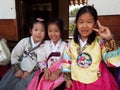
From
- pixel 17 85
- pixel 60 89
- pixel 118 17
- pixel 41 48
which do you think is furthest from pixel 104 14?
pixel 17 85

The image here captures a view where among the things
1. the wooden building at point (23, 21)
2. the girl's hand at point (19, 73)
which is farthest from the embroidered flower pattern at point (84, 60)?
the girl's hand at point (19, 73)

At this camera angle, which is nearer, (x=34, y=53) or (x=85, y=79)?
(x=85, y=79)

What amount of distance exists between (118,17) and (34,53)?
1.24 metres

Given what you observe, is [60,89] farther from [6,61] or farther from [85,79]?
[6,61]

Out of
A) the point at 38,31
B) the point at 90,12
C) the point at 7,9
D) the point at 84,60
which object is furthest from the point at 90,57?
the point at 7,9

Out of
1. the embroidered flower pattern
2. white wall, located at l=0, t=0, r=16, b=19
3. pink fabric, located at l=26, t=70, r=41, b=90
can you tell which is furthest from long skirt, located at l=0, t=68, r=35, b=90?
white wall, located at l=0, t=0, r=16, b=19

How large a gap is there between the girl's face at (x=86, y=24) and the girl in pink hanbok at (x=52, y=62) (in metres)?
0.50

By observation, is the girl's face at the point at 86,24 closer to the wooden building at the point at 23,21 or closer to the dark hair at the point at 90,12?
the dark hair at the point at 90,12

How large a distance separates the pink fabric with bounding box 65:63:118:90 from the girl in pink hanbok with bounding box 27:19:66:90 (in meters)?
0.28

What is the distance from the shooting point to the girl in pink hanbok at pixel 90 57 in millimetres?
2367

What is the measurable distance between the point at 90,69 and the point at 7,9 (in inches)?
84.4

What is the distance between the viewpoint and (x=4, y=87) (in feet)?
10.4

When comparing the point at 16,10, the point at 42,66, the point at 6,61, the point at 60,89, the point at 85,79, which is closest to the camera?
the point at 85,79

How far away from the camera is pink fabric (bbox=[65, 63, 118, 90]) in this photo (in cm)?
235
